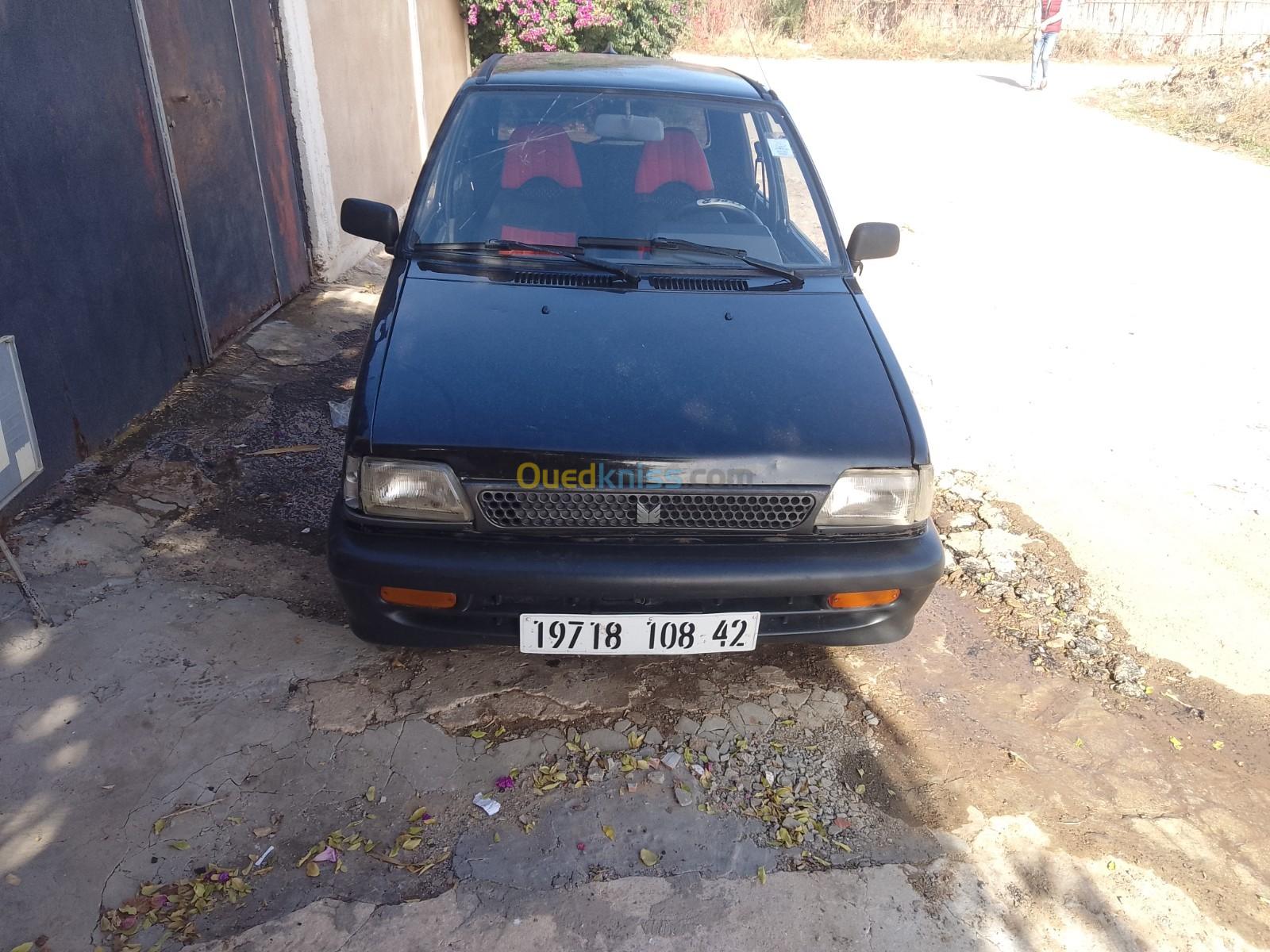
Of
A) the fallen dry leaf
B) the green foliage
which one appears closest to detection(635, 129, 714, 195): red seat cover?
the fallen dry leaf

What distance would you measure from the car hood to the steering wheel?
55cm

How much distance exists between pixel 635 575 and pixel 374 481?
0.74 meters

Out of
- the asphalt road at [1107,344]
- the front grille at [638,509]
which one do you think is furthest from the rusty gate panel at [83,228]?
the asphalt road at [1107,344]

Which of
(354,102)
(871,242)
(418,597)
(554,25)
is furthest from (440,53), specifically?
(418,597)

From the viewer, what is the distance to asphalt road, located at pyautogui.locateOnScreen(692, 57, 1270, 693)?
12.4ft

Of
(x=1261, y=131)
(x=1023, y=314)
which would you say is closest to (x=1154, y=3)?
(x=1261, y=131)

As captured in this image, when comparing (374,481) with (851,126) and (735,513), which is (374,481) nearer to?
(735,513)

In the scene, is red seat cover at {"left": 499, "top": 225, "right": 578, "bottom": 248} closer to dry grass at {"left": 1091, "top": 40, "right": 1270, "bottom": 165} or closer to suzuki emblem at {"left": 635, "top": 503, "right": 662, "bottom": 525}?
suzuki emblem at {"left": 635, "top": 503, "right": 662, "bottom": 525}

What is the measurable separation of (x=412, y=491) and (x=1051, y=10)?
20.9 meters

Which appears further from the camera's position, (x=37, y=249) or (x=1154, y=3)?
(x=1154, y=3)

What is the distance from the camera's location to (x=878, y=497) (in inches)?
96.7

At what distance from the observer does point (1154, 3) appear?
80.7 ft

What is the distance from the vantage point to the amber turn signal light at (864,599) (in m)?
2.51

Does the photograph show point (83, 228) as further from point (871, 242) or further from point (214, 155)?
point (871, 242)
